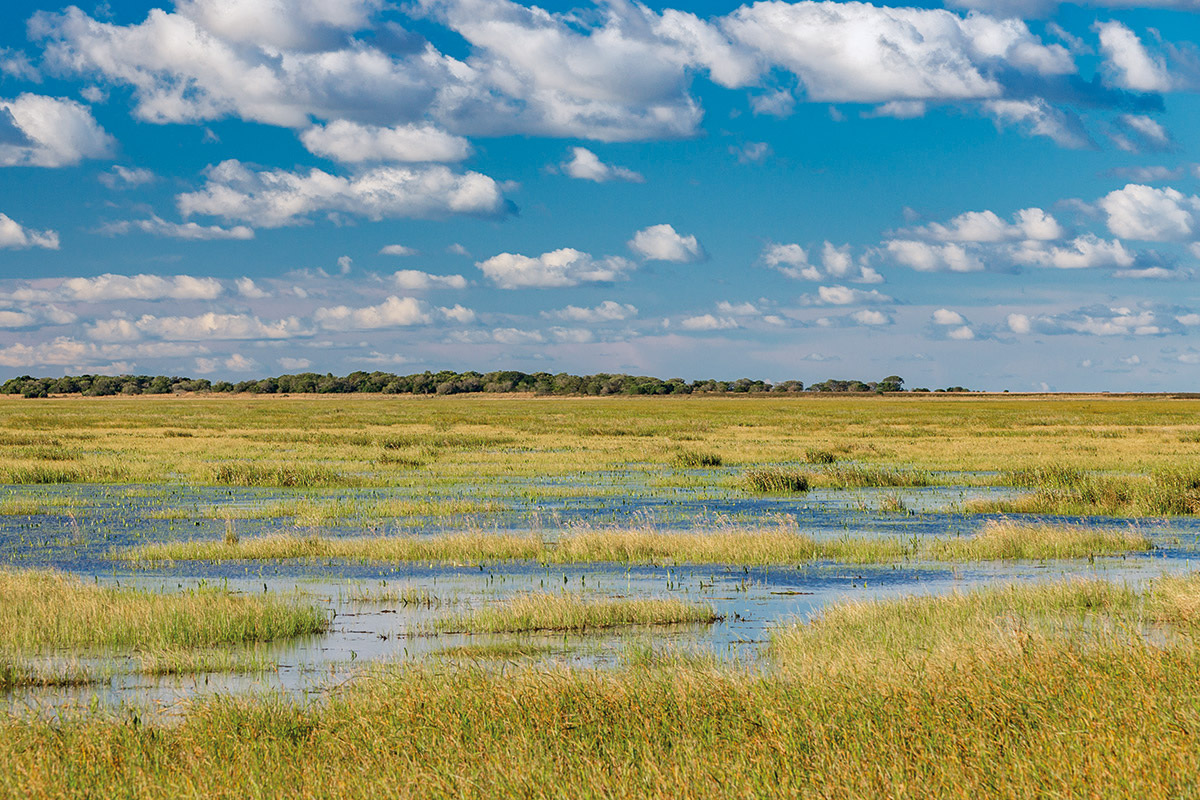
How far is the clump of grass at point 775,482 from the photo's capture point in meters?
34.7

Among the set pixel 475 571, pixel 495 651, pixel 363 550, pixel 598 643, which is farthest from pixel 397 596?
pixel 363 550

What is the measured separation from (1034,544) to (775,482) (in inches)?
559

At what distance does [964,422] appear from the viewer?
3423 inches

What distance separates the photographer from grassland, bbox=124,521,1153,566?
20.6m

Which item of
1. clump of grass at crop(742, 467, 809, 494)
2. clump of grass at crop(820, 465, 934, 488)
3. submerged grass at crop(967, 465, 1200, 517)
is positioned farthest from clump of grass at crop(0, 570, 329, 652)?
clump of grass at crop(820, 465, 934, 488)

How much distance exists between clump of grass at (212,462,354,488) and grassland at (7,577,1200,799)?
85.6 feet

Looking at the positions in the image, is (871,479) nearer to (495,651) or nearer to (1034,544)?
(1034,544)

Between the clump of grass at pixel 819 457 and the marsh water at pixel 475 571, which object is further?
the clump of grass at pixel 819 457

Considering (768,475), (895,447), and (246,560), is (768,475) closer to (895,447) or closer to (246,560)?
(246,560)

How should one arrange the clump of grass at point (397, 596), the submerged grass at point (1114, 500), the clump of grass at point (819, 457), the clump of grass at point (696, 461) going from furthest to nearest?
the clump of grass at point (819, 457)
the clump of grass at point (696, 461)
the submerged grass at point (1114, 500)
the clump of grass at point (397, 596)

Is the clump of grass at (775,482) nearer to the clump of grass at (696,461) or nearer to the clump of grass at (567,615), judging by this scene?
the clump of grass at (696,461)

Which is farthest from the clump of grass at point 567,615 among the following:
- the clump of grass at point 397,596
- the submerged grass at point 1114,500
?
the submerged grass at point 1114,500

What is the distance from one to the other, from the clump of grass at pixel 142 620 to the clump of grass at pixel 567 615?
1921 mm

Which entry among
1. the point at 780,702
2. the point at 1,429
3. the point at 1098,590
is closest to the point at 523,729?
the point at 780,702
